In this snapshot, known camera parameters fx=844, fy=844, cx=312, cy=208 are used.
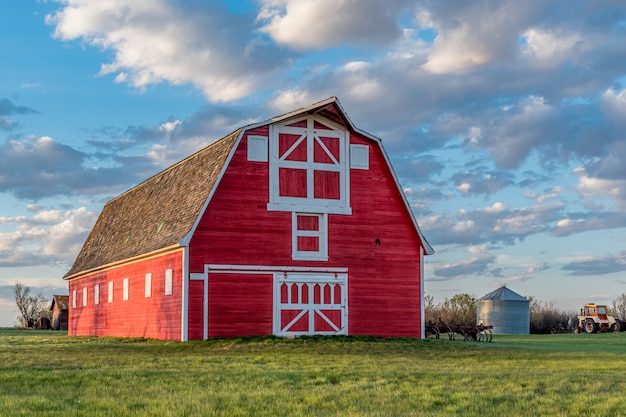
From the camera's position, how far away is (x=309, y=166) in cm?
3067

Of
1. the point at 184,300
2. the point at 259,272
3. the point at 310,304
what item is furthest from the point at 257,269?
the point at 184,300

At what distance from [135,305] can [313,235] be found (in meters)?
8.48

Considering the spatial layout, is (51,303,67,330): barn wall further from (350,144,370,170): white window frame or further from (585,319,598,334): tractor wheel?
(350,144,370,170): white window frame

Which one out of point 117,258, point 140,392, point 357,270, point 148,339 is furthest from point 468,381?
point 117,258

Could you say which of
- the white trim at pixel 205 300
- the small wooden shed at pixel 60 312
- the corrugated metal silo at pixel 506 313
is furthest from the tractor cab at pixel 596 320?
the small wooden shed at pixel 60 312

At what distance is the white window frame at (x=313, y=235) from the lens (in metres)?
30.1

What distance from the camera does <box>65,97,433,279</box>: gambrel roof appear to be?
2963cm

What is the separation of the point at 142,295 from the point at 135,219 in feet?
19.4

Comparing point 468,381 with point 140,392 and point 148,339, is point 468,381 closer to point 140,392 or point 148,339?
point 140,392

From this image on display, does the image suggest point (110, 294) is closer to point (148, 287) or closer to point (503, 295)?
point (148, 287)

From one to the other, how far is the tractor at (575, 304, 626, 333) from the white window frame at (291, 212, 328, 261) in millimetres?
35442

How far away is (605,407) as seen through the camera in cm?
1188

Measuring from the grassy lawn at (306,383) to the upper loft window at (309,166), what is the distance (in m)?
7.86

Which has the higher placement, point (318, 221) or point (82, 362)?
point (318, 221)
